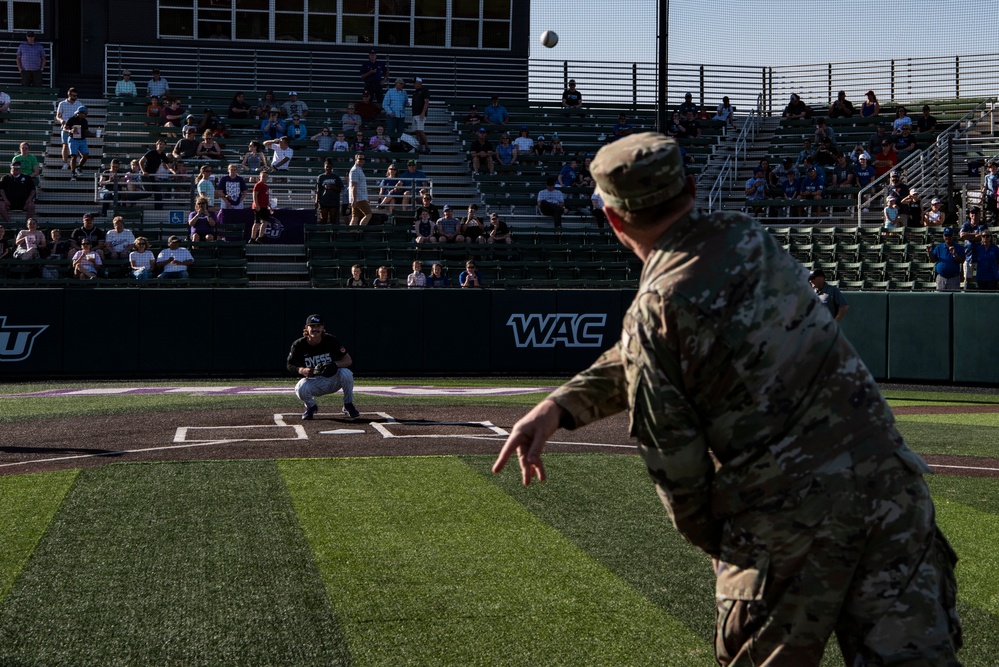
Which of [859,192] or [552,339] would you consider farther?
[859,192]

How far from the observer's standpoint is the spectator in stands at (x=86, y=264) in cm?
2109

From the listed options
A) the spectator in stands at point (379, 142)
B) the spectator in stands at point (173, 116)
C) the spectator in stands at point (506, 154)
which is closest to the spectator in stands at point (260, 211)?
the spectator in stands at point (379, 142)

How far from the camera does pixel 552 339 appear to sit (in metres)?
22.1

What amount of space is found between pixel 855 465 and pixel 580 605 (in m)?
3.61

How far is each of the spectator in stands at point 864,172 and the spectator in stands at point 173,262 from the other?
17181 mm

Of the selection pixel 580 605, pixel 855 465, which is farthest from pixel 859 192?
pixel 855 465

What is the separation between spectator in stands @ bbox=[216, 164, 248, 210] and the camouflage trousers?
23511mm

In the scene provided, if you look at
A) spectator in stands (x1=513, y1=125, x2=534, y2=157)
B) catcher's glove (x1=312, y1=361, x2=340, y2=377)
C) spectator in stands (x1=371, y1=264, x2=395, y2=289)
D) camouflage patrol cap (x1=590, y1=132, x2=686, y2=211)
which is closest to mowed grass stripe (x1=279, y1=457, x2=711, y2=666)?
camouflage patrol cap (x1=590, y1=132, x2=686, y2=211)

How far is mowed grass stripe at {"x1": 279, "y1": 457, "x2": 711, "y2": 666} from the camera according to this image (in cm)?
544

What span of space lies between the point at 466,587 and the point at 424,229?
61.4 feet

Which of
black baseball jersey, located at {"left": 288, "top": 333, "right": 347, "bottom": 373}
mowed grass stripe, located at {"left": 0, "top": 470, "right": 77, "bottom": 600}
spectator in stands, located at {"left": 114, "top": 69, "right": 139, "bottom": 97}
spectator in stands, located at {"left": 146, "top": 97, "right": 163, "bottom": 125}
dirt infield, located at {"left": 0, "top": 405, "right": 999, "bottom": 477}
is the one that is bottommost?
dirt infield, located at {"left": 0, "top": 405, "right": 999, "bottom": 477}

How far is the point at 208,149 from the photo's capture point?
27281 mm

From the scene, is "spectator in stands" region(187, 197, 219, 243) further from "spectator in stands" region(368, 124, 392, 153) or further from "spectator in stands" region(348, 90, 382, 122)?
"spectator in stands" region(348, 90, 382, 122)

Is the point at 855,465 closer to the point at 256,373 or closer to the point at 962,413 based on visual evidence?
the point at 962,413
